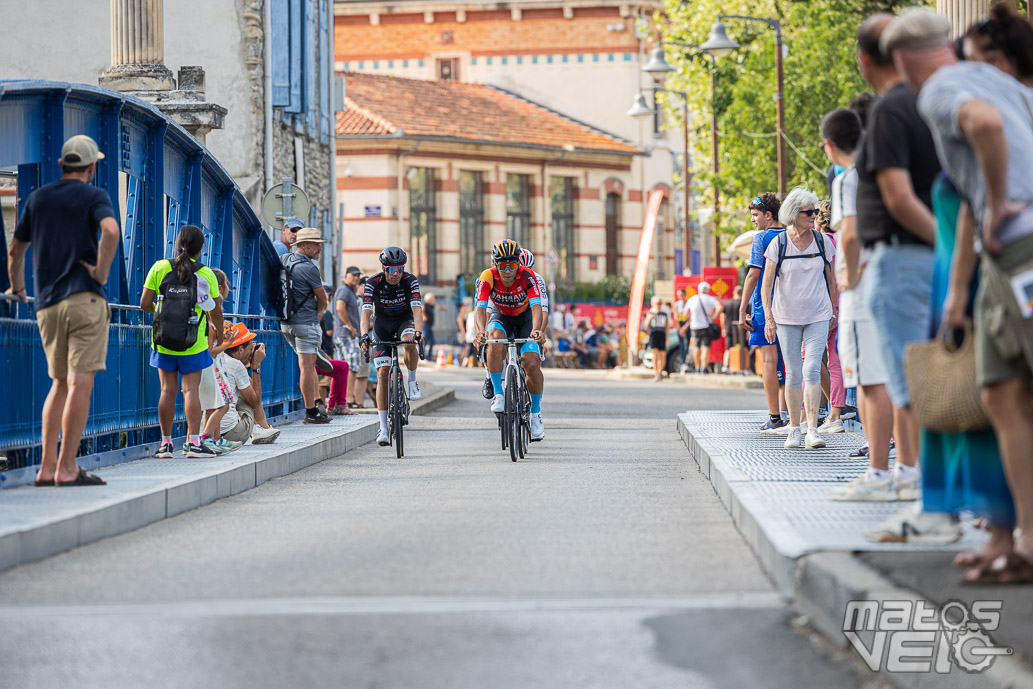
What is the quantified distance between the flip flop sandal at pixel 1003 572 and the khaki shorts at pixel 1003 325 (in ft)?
2.00

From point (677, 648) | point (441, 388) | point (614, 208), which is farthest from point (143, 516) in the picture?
point (614, 208)

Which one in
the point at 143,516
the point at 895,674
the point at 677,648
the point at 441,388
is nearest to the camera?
the point at 895,674

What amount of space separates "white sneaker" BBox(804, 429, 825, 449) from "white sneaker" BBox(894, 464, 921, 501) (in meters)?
3.67

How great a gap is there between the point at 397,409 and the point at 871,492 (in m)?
6.70

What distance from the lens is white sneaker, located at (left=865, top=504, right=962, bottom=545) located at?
259 inches

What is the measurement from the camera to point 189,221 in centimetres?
1498

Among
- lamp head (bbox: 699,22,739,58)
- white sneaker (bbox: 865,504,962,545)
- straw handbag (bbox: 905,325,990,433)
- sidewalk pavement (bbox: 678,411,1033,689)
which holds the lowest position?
sidewalk pavement (bbox: 678,411,1033,689)

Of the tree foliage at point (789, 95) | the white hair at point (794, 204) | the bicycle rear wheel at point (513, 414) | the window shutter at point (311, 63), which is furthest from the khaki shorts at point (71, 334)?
the tree foliage at point (789, 95)

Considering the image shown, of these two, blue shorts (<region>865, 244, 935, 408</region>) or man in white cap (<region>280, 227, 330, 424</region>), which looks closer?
blue shorts (<region>865, 244, 935, 408</region>)

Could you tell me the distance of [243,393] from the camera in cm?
1370

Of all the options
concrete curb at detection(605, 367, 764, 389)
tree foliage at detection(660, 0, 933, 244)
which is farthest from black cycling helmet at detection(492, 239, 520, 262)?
tree foliage at detection(660, 0, 933, 244)

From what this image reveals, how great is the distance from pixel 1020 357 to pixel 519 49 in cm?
5708

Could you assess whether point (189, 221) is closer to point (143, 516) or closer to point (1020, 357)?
point (143, 516)

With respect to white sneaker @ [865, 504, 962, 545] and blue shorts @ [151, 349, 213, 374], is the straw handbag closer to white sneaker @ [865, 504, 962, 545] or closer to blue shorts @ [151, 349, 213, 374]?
white sneaker @ [865, 504, 962, 545]
